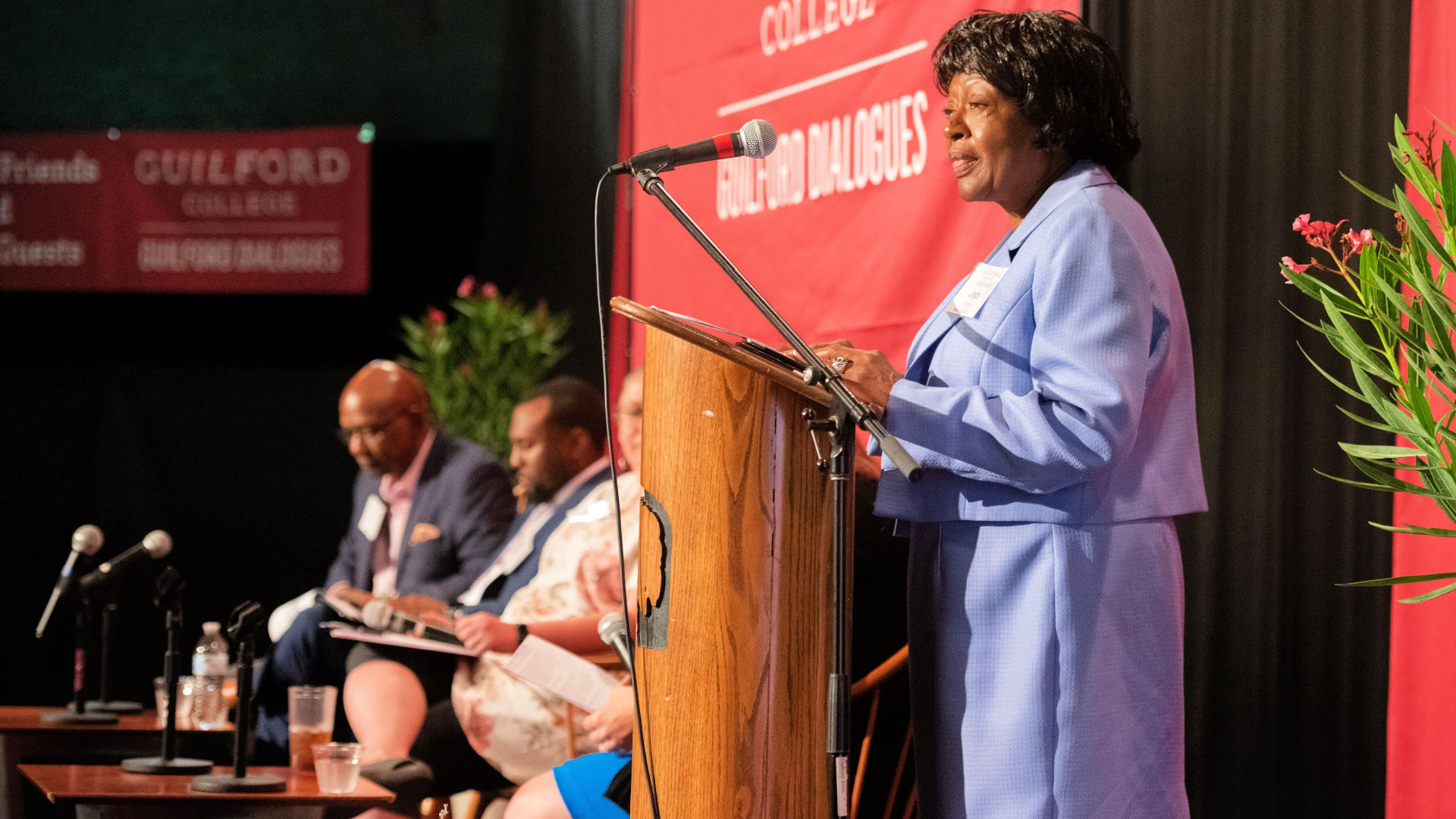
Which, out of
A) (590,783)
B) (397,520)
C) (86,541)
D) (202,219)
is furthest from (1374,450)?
(202,219)

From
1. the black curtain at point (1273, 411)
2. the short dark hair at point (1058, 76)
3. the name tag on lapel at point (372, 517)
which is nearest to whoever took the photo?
the short dark hair at point (1058, 76)

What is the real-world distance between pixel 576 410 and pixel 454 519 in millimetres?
608

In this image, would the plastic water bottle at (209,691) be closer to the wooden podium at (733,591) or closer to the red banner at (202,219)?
the wooden podium at (733,591)

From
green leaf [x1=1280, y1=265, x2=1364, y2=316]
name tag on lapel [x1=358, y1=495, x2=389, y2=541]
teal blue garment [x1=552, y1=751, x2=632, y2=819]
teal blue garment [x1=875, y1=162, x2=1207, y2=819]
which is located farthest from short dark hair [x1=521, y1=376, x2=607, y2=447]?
green leaf [x1=1280, y1=265, x2=1364, y2=316]

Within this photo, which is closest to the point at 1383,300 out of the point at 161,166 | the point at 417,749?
the point at 417,749

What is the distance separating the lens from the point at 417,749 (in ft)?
13.4

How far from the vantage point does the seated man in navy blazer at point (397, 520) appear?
4.58m

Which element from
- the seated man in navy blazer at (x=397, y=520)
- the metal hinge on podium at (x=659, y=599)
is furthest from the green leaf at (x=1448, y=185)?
the seated man in navy blazer at (x=397, y=520)

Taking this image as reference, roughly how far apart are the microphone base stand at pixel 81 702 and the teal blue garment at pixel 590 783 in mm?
2145

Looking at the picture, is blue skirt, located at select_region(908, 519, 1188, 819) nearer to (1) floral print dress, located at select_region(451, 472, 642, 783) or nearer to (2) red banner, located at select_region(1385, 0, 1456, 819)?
(2) red banner, located at select_region(1385, 0, 1456, 819)

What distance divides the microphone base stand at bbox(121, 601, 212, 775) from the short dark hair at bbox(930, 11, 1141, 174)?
2.32 meters

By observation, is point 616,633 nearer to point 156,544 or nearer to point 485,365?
point 156,544

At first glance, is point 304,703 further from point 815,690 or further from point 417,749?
point 815,690

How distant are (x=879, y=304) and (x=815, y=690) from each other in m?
1.80
